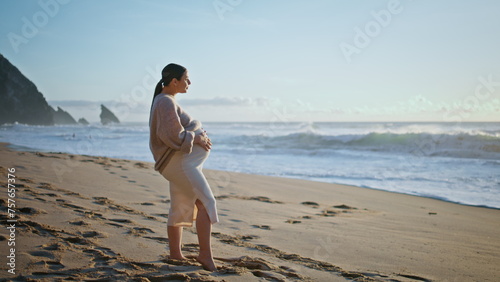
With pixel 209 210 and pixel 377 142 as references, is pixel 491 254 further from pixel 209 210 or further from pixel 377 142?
pixel 377 142

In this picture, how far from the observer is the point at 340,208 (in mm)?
6859

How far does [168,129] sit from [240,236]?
6.36 ft

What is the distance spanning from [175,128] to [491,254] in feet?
12.5

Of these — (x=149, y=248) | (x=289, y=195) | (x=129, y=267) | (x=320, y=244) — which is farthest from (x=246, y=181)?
(x=129, y=267)

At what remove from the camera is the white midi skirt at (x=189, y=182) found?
113 inches

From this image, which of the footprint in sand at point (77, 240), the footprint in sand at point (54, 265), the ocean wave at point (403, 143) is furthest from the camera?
the ocean wave at point (403, 143)

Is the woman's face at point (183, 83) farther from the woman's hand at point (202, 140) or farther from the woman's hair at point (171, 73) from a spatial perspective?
the woman's hand at point (202, 140)

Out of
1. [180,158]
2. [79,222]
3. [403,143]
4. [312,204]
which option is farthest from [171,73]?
[403,143]

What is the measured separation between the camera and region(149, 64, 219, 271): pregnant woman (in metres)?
2.80

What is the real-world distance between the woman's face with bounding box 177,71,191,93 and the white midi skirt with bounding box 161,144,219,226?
0.46 m

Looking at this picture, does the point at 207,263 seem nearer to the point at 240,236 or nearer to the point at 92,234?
the point at 92,234

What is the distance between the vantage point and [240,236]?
4.27m

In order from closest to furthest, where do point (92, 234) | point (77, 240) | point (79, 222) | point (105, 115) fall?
point (77, 240)
point (92, 234)
point (79, 222)
point (105, 115)

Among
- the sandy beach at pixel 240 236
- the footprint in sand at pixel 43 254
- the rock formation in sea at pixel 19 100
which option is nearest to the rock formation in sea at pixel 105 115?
the rock formation in sea at pixel 19 100
